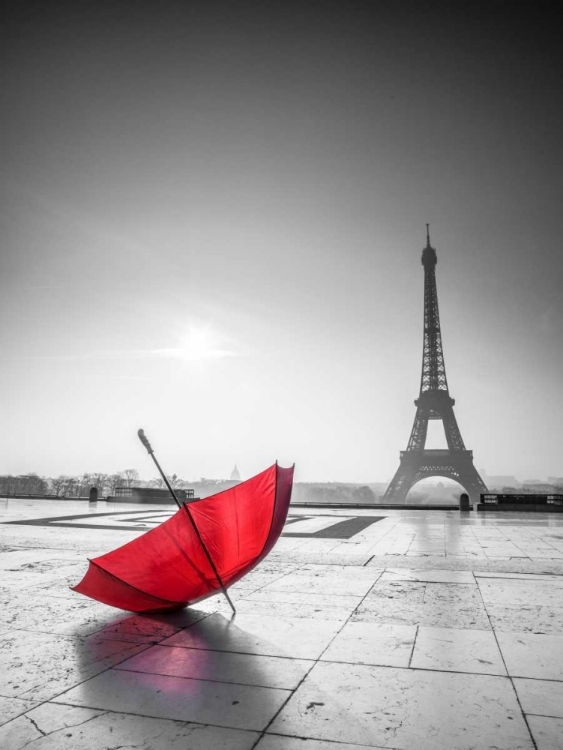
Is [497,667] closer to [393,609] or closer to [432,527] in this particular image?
[393,609]

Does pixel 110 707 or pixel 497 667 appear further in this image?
pixel 497 667

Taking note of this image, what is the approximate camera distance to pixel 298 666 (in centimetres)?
388

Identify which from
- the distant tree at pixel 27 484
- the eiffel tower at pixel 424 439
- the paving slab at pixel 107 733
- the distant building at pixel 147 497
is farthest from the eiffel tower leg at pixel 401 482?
the paving slab at pixel 107 733

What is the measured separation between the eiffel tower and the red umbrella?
5413cm

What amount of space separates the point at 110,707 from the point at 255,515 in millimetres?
2108

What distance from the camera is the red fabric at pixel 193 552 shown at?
4797 millimetres

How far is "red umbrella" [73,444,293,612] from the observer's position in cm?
479

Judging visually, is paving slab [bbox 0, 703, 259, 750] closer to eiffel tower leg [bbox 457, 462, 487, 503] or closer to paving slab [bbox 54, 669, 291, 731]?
paving slab [bbox 54, 669, 291, 731]

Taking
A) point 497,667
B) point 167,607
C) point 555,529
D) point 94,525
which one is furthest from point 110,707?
point 555,529

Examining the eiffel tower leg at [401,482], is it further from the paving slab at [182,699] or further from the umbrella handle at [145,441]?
the paving slab at [182,699]

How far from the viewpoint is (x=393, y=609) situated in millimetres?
5613

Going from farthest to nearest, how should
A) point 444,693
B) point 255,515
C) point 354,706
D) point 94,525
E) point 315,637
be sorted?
1. point 94,525
2. point 255,515
3. point 315,637
4. point 444,693
5. point 354,706

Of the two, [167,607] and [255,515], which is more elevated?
[255,515]

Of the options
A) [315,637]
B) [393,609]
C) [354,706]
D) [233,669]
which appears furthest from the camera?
[393,609]
